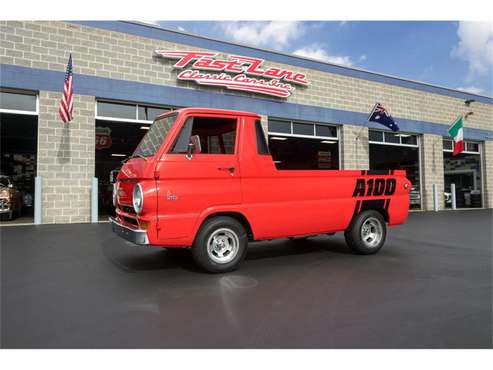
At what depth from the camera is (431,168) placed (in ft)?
64.1

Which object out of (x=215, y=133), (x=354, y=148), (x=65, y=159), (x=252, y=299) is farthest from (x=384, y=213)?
(x=354, y=148)

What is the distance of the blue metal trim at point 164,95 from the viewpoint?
36.5 ft

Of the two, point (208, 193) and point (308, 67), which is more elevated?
point (308, 67)

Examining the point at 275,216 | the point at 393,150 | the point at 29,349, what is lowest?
the point at 29,349

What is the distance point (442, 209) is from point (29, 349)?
21001 mm

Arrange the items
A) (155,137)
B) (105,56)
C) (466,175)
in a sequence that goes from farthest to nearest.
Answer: (466,175) < (105,56) < (155,137)

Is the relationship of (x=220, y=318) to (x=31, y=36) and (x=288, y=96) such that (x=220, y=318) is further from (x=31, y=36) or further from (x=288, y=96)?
(x=288, y=96)

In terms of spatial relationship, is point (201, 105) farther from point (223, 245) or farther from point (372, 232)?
point (223, 245)

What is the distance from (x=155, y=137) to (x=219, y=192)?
1304 mm

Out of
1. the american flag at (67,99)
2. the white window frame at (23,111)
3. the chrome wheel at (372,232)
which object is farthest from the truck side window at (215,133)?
the white window frame at (23,111)

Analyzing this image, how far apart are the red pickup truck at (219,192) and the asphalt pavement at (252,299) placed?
570mm

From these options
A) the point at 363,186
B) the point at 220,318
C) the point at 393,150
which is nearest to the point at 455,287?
the point at 363,186

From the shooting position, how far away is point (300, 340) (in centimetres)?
280

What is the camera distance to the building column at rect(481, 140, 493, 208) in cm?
2183
